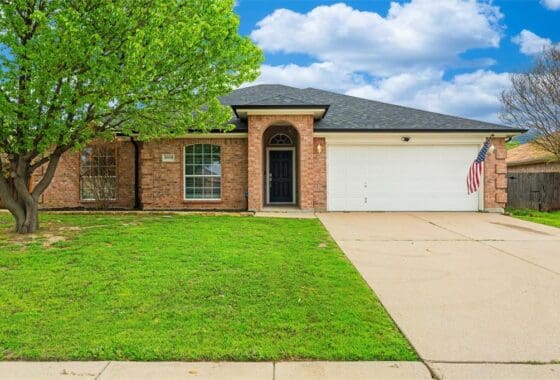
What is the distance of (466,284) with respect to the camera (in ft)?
18.7

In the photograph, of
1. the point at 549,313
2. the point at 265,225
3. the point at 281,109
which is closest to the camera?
the point at 549,313

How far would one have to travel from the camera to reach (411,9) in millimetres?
14367

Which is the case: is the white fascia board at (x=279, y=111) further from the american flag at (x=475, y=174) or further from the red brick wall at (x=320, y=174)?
the american flag at (x=475, y=174)

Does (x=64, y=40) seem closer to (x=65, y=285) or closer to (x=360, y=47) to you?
(x=65, y=285)

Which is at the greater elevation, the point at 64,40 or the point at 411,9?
the point at 411,9

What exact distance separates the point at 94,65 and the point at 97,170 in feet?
25.4

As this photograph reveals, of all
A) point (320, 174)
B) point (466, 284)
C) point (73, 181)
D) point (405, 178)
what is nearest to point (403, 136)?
point (405, 178)

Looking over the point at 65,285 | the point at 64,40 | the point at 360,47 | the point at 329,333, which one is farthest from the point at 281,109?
the point at 329,333

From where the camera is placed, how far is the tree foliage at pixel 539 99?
22.6 meters

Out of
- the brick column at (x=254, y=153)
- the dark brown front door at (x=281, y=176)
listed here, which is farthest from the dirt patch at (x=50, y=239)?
the dark brown front door at (x=281, y=176)

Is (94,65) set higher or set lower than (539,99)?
lower

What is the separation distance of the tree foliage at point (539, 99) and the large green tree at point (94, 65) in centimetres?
1987

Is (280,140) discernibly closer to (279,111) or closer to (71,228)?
(279,111)

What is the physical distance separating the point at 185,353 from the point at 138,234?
618 cm
